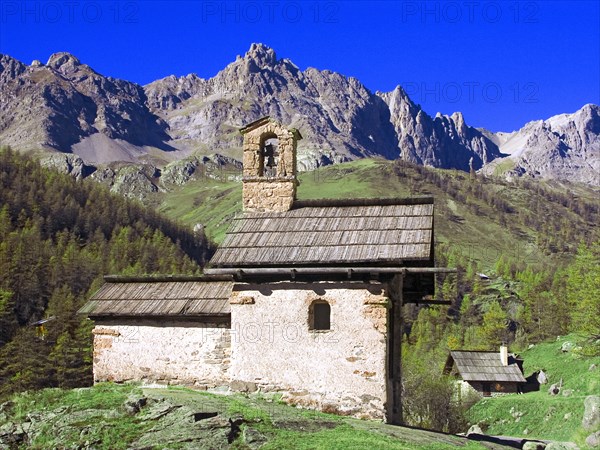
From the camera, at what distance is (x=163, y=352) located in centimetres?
2030

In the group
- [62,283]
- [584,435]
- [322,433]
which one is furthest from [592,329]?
[62,283]

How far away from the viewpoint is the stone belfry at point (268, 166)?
21.6m

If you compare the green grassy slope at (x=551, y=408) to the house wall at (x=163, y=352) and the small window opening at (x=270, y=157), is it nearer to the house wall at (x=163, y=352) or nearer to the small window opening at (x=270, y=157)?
the house wall at (x=163, y=352)

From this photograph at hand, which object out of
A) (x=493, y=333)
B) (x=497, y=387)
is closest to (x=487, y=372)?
(x=497, y=387)

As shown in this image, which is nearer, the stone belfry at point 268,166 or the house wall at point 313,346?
the house wall at point 313,346

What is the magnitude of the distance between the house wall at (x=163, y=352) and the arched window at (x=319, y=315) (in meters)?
2.38

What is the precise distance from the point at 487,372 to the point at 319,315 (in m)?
41.7

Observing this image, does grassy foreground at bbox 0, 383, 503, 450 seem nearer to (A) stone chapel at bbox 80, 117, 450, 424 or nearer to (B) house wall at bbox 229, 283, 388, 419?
(B) house wall at bbox 229, 283, 388, 419

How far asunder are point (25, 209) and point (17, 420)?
140m

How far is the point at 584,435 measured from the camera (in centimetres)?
2880

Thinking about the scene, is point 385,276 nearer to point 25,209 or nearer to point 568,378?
point 568,378

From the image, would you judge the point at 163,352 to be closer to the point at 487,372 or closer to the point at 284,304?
the point at 284,304

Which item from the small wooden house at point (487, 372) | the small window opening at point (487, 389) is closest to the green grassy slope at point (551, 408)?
the small wooden house at point (487, 372)

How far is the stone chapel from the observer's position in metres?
18.6
